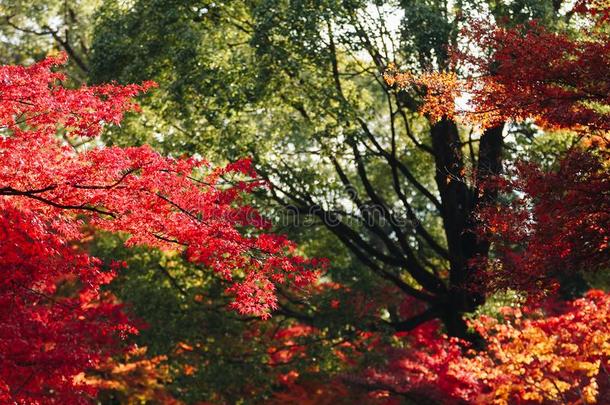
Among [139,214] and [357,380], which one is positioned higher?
[139,214]

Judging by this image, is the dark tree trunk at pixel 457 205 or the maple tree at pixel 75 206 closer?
the maple tree at pixel 75 206

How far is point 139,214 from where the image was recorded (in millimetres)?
7031

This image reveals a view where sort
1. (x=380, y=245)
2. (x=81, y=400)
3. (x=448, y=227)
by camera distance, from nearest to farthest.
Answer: (x=81, y=400)
(x=448, y=227)
(x=380, y=245)

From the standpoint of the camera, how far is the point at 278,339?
1638 cm

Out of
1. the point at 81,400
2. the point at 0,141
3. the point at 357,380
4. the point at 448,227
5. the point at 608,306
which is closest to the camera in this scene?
the point at 0,141

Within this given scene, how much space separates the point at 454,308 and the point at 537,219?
538 centimetres

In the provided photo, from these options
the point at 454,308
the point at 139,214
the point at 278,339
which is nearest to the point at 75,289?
the point at 278,339

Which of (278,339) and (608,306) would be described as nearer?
(608,306)

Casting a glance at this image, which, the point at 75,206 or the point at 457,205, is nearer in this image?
the point at 75,206

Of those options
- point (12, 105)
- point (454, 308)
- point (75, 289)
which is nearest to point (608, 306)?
point (454, 308)

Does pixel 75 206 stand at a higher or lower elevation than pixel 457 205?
lower

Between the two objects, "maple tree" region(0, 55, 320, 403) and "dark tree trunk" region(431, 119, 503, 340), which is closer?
"maple tree" region(0, 55, 320, 403)

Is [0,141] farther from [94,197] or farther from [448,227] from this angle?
[448,227]

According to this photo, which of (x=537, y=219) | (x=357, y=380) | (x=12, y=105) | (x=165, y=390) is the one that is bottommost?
(x=165, y=390)
